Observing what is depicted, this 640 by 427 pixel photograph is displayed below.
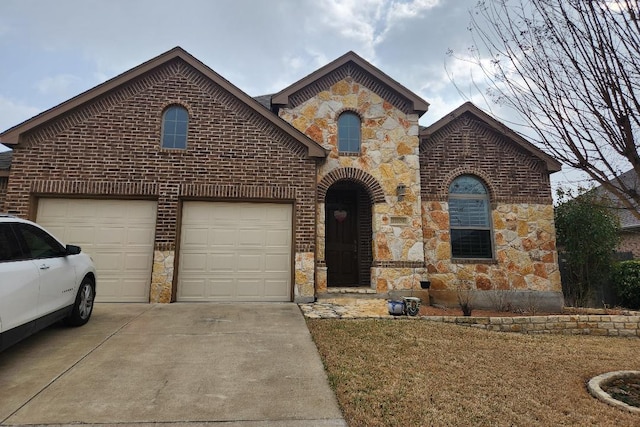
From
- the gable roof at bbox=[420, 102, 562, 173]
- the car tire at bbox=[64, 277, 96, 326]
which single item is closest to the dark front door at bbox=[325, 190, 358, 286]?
the gable roof at bbox=[420, 102, 562, 173]

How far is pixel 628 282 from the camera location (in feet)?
34.2

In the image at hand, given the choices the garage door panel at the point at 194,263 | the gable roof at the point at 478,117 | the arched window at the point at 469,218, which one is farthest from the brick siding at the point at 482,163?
the garage door panel at the point at 194,263

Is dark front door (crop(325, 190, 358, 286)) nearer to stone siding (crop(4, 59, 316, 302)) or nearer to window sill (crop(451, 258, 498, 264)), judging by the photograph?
stone siding (crop(4, 59, 316, 302))

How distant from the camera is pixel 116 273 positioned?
8.08m

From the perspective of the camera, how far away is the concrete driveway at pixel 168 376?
310cm

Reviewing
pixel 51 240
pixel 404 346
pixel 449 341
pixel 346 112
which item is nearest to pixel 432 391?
pixel 404 346

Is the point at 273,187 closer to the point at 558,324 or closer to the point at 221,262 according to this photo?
the point at 221,262

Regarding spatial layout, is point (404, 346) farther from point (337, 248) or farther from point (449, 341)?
point (337, 248)

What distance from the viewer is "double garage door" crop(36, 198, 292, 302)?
809 centimetres

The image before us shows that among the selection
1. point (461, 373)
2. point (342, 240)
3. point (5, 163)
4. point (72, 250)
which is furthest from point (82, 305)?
point (342, 240)

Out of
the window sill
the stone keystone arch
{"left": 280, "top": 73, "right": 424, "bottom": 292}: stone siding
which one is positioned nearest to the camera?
{"left": 280, "top": 73, "right": 424, "bottom": 292}: stone siding

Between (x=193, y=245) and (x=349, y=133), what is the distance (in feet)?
16.7

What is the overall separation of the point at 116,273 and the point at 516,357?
8.08 metres

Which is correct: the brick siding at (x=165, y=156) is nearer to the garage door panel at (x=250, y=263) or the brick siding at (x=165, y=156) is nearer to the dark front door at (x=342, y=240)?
the garage door panel at (x=250, y=263)
